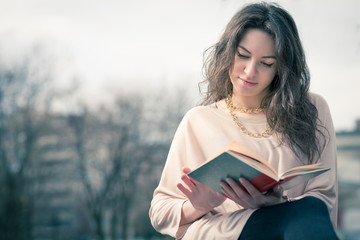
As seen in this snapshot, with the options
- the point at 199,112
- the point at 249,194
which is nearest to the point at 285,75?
the point at 199,112

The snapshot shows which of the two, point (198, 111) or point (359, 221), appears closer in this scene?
point (198, 111)

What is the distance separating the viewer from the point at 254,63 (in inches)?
54.6

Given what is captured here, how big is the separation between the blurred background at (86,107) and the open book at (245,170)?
4.78m

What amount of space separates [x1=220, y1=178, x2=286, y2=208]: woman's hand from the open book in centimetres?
2

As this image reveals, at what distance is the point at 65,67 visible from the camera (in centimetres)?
638

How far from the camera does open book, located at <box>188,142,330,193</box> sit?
39.5 inches

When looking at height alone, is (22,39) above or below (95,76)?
above

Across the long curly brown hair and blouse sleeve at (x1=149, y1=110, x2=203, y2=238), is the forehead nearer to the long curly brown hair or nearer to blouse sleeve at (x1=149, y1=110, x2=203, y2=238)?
the long curly brown hair

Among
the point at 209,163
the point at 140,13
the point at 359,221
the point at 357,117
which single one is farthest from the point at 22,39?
the point at 209,163

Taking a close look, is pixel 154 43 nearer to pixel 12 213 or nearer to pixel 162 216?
pixel 12 213

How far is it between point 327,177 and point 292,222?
337 mm

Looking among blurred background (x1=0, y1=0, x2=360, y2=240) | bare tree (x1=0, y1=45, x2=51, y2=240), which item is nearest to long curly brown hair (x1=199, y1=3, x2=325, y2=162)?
blurred background (x1=0, y1=0, x2=360, y2=240)

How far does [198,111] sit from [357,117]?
330 cm

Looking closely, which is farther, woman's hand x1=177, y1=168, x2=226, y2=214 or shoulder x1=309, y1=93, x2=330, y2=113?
shoulder x1=309, y1=93, x2=330, y2=113
